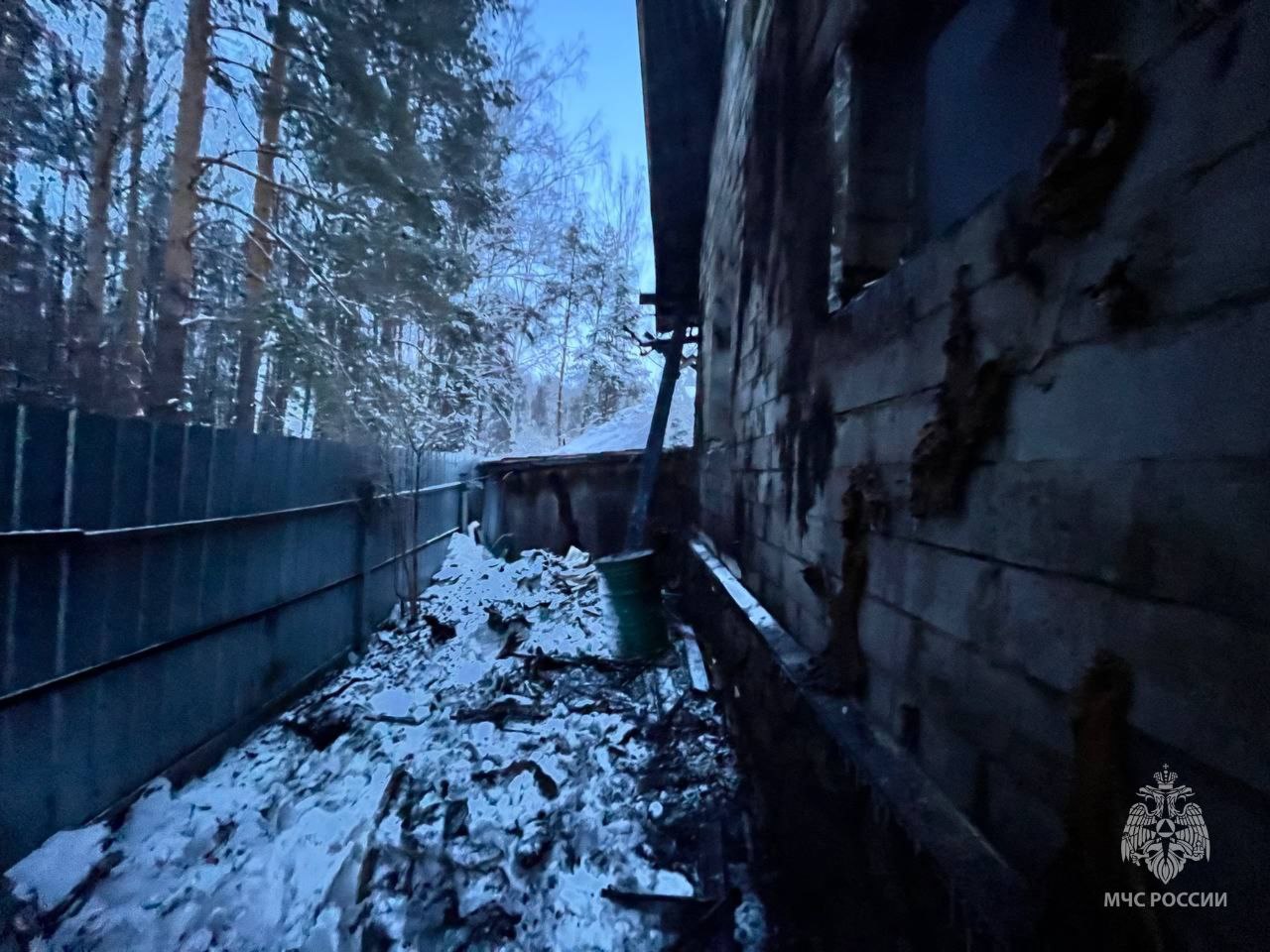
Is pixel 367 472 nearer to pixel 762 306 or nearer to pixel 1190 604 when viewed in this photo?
pixel 762 306

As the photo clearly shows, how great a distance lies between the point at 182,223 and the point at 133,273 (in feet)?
6.10

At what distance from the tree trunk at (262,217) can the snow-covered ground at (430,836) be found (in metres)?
3.65

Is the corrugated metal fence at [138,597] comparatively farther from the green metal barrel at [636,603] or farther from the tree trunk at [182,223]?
the tree trunk at [182,223]

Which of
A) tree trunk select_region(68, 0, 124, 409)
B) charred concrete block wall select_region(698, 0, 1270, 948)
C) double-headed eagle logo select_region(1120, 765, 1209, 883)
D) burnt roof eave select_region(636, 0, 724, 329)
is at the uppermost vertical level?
burnt roof eave select_region(636, 0, 724, 329)

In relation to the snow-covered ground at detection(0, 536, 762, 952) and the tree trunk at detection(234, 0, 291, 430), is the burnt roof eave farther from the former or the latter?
the snow-covered ground at detection(0, 536, 762, 952)

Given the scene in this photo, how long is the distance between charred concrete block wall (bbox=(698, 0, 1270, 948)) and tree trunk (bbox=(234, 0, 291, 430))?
5.81 m

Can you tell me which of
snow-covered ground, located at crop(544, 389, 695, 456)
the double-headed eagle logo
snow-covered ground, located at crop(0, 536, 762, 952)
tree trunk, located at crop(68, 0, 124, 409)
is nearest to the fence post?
snow-covered ground, located at crop(0, 536, 762, 952)

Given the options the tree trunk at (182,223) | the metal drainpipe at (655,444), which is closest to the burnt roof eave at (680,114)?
the metal drainpipe at (655,444)

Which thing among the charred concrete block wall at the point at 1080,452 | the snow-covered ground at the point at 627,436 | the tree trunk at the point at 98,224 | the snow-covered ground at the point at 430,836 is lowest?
the snow-covered ground at the point at 430,836

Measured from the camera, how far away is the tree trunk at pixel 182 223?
18.5ft

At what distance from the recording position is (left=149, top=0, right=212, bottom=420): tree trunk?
564 centimetres

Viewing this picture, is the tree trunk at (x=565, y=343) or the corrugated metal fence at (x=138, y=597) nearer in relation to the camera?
the corrugated metal fence at (x=138, y=597)

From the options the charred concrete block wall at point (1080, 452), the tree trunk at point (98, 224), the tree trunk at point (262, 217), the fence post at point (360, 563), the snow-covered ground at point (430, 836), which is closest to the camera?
the charred concrete block wall at point (1080, 452)

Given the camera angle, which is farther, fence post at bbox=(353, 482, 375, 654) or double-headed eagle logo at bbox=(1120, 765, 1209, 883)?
fence post at bbox=(353, 482, 375, 654)
